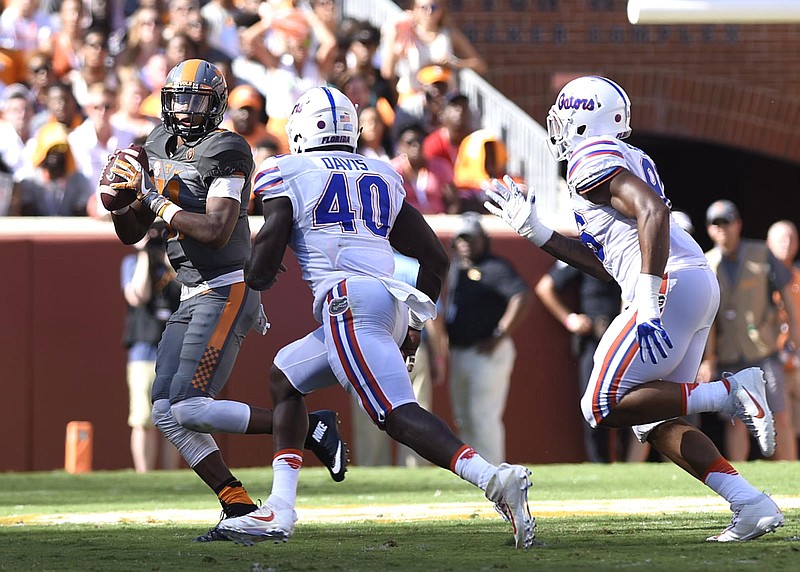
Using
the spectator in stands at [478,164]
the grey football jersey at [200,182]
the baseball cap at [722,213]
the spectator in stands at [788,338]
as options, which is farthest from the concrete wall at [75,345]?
the grey football jersey at [200,182]

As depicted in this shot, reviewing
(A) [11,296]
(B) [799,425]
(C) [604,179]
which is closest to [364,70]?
(A) [11,296]

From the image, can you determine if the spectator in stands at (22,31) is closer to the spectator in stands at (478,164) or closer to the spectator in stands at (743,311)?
the spectator in stands at (478,164)

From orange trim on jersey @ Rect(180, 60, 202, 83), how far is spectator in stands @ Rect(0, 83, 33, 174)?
5.91 meters

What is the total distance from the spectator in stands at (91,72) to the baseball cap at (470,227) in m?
3.33

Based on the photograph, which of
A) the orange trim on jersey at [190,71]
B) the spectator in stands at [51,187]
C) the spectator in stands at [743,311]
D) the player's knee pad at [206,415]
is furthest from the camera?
the spectator in stands at [51,187]

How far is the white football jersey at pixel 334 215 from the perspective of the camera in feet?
18.8

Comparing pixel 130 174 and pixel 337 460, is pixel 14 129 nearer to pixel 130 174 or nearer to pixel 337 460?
pixel 130 174

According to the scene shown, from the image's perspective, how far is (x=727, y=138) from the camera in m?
15.7

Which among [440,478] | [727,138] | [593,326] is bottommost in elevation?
[440,478]

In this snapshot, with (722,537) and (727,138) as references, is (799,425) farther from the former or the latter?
(722,537)

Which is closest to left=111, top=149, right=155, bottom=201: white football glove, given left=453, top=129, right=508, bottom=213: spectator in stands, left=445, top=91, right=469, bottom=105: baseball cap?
left=453, top=129, right=508, bottom=213: spectator in stands

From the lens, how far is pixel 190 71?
6.51 m

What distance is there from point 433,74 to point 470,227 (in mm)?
2360

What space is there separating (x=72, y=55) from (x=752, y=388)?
9265mm
